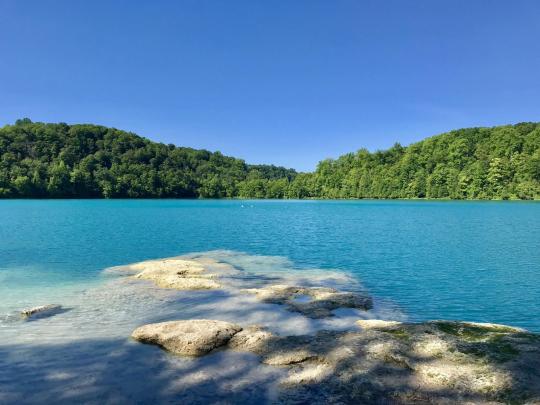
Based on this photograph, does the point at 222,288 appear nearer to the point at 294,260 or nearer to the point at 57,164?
the point at 294,260

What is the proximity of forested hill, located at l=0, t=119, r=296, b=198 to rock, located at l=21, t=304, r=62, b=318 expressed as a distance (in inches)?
5710

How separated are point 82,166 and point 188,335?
Answer: 166396 mm

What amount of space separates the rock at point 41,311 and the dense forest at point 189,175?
137506mm

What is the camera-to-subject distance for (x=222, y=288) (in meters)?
19.0

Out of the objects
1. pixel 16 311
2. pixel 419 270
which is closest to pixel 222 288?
pixel 16 311

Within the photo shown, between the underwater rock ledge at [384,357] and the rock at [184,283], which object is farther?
the rock at [184,283]

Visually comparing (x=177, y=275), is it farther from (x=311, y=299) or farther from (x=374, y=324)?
(x=374, y=324)

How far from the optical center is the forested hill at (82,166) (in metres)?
144

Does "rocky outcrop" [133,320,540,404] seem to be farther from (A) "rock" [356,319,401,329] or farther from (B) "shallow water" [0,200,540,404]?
(B) "shallow water" [0,200,540,404]

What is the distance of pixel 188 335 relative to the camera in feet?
37.5

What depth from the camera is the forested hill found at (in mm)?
144250

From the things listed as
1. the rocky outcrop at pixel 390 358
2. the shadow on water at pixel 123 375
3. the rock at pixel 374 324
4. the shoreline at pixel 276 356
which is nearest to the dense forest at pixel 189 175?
the rock at pixel 374 324

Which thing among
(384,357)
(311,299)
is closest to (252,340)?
(384,357)

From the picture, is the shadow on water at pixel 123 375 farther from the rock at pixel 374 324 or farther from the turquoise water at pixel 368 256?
the turquoise water at pixel 368 256
